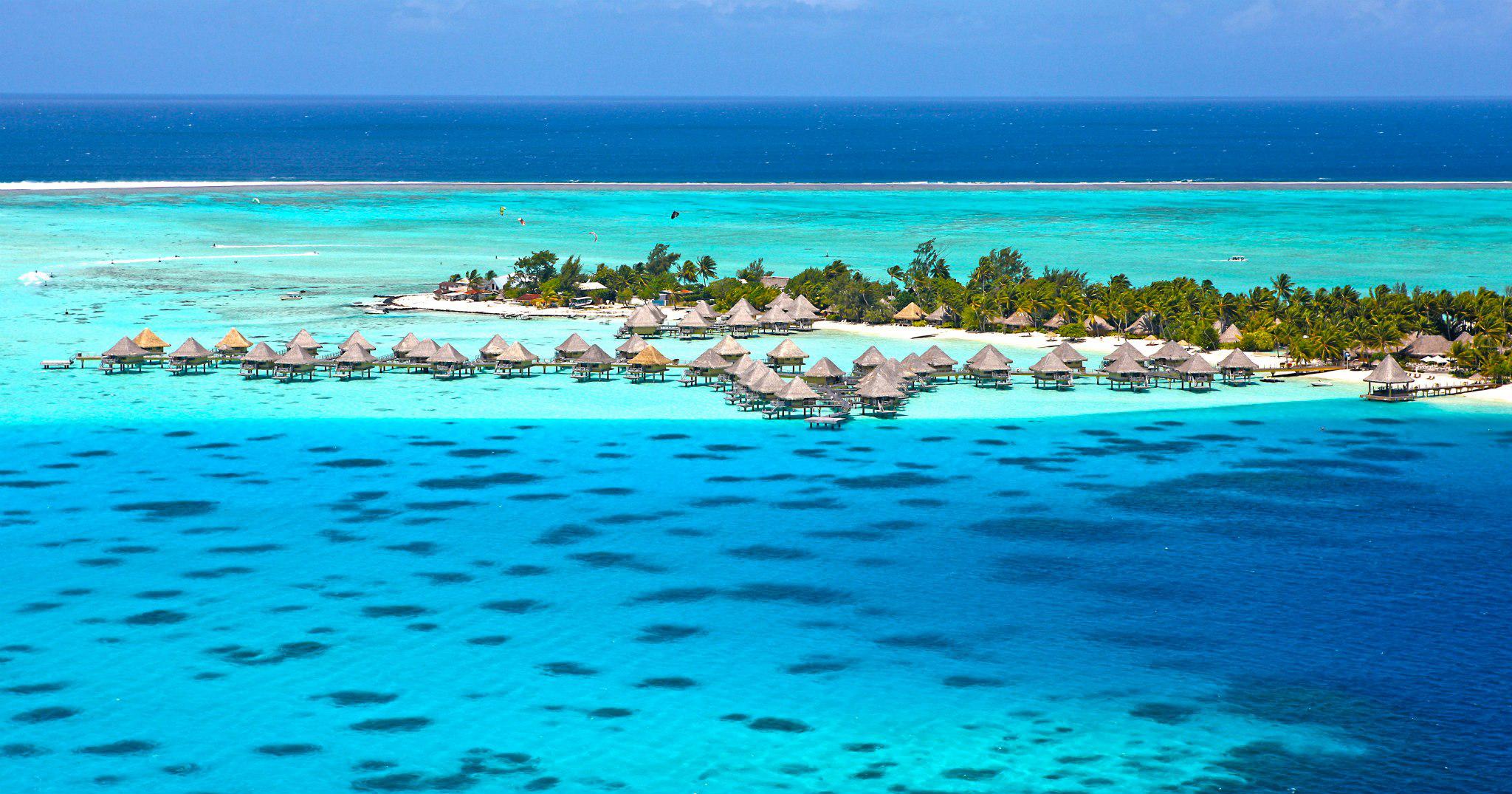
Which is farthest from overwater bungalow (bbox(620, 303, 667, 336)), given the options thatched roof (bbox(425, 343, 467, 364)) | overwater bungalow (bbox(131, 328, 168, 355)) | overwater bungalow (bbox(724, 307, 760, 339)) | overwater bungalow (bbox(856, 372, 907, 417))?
overwater bungalow (bbox(131, 328, 168, 355))

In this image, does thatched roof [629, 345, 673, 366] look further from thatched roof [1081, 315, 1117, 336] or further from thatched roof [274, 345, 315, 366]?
thatched roof [1081, 315, 1117, 336]

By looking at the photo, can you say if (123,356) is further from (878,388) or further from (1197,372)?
(1197,372)

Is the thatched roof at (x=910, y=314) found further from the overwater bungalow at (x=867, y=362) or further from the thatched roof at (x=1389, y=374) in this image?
the thatched roof at (x=1389, y=374)

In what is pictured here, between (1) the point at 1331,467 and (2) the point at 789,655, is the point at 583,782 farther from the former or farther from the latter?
(1) the point at 1331,467

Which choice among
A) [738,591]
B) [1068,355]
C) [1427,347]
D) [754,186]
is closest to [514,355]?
[1068,355]

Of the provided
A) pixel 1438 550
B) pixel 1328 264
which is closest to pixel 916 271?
pixel 1328 264

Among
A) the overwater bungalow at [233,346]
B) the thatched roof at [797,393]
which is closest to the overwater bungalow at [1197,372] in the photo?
the thatched roof at [797,393]
